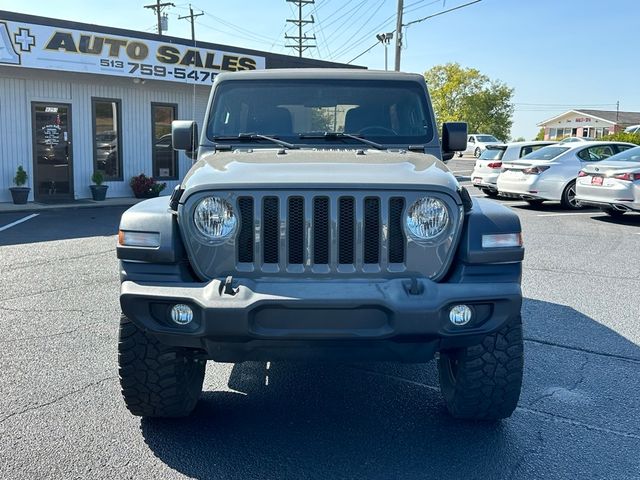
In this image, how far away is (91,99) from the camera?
16016 millimetres

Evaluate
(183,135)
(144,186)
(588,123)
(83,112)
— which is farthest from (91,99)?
(588,123)

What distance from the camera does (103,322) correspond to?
5.58 metres

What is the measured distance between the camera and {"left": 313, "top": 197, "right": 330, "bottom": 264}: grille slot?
10.4 feet

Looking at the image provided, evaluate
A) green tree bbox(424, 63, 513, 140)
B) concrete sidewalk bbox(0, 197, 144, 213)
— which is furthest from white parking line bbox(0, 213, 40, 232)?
green tree bbox(424, 63, 513, 140)

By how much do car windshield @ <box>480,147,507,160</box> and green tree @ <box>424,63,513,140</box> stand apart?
45651 mm

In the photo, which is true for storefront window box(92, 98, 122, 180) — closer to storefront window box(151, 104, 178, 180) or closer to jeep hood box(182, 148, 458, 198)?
storefront window box(151, 104, 178, 180)

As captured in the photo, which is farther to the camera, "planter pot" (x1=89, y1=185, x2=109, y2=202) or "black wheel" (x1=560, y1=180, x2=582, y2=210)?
"planter pot" (x1=89, y1=185, x2=109, y2=202)

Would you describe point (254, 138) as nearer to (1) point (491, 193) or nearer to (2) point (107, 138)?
(2) point (107, 138)

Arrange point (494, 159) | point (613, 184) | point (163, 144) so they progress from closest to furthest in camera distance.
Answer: point (613, 184) < point (494, 159) < point (163, 144)

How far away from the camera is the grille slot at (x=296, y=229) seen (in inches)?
125

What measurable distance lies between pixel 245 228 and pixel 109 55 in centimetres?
1362

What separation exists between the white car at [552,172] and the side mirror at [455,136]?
9745 mm

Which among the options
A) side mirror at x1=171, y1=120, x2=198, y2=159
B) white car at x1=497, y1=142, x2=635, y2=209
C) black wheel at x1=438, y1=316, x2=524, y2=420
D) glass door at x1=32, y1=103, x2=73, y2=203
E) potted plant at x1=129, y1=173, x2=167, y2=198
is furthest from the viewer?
potted plant at x1=129, y1=173, x2=167, y2=198

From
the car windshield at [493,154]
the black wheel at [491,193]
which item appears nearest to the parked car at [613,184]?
the car windshield at [493,154]
